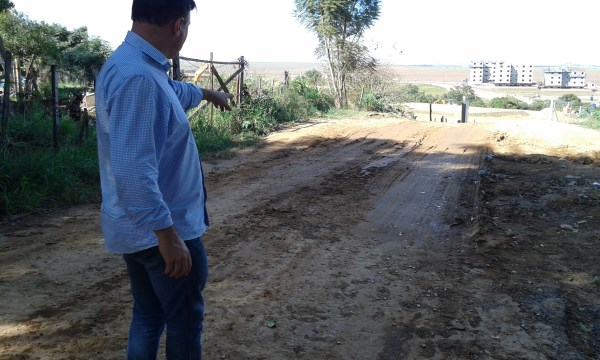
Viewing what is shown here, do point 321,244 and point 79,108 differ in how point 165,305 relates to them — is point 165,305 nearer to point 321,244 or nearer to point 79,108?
point 321,244

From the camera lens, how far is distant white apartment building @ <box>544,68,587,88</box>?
69.2 metres

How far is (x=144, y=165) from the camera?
1.61 meters

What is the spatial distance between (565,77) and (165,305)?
79.5 m

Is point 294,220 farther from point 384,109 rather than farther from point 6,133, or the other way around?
point 384,109

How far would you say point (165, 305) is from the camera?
6.17 feet

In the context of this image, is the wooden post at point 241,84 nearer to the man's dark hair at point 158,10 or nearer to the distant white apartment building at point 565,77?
the man's dark hair at point 158,10

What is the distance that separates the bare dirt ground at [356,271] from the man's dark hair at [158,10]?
1933 mm

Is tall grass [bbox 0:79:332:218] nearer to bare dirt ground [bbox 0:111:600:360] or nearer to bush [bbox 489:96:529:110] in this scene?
bare dirt ground [bbox 0:111:600:360]

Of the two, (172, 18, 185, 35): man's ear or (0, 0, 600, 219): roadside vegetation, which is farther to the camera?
(0, 0, 600, 219): roadside vegetation

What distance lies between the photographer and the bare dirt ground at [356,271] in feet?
10.1

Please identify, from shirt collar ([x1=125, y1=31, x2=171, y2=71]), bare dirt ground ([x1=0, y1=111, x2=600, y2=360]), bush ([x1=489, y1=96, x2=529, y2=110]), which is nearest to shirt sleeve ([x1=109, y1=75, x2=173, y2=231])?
shirt collar ([x1=125, y1=31, x2=171, y2=71])

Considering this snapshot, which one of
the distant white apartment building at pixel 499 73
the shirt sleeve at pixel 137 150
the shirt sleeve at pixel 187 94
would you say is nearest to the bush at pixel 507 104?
the shirt sleeve at pixel 187 94

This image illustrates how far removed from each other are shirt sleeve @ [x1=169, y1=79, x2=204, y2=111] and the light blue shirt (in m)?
0.44

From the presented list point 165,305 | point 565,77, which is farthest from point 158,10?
point 565,77
